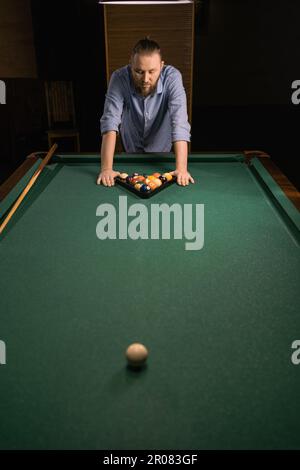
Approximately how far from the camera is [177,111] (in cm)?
229

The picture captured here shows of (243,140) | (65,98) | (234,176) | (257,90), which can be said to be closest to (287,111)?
(257,90)

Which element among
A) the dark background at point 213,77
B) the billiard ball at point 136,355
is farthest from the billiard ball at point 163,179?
the dark background at point 213,77

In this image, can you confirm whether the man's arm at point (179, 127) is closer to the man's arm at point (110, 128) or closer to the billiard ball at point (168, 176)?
the billiard ball at point (168, 176)

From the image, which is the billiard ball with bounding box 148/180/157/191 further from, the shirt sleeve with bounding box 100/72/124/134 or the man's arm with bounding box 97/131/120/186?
the shirt sleeve with bounding box 100/72/124/134

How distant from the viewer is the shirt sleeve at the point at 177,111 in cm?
221

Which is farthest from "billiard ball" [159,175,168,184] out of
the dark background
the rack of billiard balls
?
the dark background

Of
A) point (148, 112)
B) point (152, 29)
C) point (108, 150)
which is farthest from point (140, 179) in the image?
point (152, 29)

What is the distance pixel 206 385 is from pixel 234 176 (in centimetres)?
144

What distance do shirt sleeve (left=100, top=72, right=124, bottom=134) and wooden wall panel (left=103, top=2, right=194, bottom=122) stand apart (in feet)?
5.28

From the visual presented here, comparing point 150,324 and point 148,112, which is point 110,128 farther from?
point 150,324

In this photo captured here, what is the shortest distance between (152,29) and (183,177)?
2334mm

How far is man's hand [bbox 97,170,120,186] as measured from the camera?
1951 millimetres

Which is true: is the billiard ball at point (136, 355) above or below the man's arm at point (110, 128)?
below

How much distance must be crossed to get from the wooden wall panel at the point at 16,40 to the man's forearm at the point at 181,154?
2.12 metres
